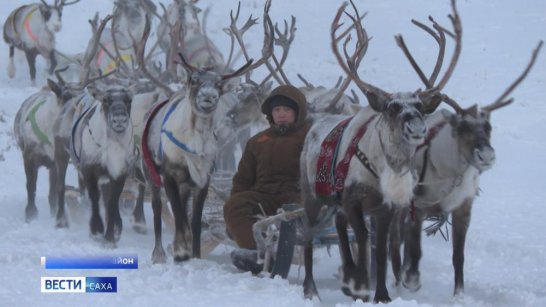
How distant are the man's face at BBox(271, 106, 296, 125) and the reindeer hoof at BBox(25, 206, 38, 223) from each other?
15.1ft

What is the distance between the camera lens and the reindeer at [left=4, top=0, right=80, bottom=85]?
20250mm

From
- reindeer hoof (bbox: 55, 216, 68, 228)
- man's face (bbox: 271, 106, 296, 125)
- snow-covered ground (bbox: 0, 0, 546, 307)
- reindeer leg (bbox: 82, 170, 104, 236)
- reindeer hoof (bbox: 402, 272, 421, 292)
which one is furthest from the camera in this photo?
reindeer hoof (bbox: 55, 216, 68, 228)

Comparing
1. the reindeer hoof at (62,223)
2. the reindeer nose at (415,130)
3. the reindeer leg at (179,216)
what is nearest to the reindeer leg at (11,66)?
the reindeer hoof at (62,223)

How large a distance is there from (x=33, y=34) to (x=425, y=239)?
12039 mm

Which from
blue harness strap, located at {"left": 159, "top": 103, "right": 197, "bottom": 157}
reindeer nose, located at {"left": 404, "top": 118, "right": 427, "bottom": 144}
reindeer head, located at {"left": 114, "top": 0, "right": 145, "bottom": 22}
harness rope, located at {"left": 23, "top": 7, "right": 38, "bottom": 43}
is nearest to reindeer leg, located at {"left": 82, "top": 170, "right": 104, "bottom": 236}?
blue harness strap, located at {"left": 159, "top": 103, "right": 197, "bottom": 157}

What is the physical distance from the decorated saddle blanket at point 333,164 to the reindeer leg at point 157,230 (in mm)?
2057

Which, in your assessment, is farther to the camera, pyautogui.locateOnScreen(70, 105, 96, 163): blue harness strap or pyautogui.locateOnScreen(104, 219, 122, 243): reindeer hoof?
pyautogui.locateOnScreen(70, 105, 96, 163): blue harness strap

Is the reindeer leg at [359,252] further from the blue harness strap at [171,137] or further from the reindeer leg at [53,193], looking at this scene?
the reindeer leg at [53,193]

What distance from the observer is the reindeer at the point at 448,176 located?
6.91m

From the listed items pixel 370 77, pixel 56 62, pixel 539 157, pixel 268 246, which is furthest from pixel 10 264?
pixel 370 77

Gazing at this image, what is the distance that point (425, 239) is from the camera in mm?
10750

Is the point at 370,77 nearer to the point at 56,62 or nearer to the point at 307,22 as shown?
the point at 307,22

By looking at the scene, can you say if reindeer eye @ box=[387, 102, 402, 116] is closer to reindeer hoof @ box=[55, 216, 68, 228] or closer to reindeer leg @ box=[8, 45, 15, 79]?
reindeer hoof @ box=[55, 216, 68, 228]

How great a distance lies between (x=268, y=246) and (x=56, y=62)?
14321 mm
